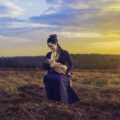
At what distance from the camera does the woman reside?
17.0 metres

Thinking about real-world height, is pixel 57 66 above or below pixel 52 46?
below

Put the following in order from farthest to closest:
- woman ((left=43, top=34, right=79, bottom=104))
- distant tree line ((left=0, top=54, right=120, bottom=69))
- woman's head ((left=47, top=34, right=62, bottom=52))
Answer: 1. distant tree line ((left=0, top=54, right=120, bottom=69))
2. woman ((left=43, top=34, right=79, bottom=104))
3. woman's head ((left=47, top=34, right=62, bottom=52))

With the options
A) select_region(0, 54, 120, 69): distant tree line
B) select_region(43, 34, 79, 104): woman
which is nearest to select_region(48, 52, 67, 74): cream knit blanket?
select_region(43, 34, 79, 104): woman

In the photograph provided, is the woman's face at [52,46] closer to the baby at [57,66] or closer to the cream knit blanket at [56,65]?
the cream knit blanket at [56,65]

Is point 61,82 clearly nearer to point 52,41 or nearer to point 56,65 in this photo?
point 56,65

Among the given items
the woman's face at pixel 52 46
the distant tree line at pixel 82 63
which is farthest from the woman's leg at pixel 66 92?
the distant tree line at pixel 82 63

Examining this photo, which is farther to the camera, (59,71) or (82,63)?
(82,63)

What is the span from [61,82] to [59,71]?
0.32 metres

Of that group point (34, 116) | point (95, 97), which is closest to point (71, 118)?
point (34, 116)

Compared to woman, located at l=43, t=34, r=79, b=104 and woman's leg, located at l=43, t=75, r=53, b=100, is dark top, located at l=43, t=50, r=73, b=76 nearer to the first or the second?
woman, located at l=43, t=34, r=79, b=104

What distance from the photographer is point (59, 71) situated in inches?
674

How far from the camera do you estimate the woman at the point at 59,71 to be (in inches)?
671

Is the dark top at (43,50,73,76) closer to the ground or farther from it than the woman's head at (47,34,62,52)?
closer to the ground

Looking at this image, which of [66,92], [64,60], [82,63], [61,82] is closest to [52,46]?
[64,60]
